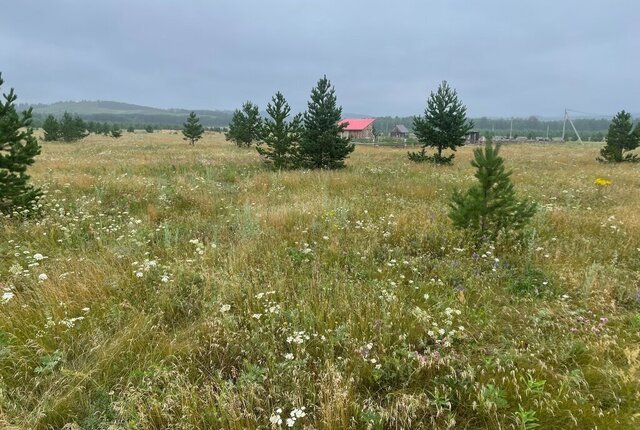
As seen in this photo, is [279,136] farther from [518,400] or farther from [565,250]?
[518,400]

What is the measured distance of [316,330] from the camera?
12.3 ft

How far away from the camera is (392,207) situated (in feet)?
29.8

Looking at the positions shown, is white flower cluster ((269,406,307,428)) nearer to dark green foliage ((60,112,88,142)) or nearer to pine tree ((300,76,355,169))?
pine tree ((300,76,355,169))

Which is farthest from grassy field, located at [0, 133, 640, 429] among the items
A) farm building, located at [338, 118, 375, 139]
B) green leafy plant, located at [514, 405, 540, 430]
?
farm building, located at [338, 118, 375, 139]

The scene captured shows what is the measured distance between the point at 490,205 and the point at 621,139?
2523 centimetres

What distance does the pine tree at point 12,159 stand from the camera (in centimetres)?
723

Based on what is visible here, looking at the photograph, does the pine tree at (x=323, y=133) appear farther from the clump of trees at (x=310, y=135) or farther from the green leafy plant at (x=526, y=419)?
the green leafy plant at (x=526, y=419)

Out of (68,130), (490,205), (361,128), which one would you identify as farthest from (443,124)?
(361,128)

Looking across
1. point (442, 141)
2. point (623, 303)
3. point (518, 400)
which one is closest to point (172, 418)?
point (518, 400)

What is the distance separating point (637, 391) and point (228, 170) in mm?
15849

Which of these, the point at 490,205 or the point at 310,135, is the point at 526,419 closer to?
the point at 490,205

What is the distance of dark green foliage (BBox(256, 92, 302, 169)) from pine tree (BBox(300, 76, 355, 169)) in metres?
0.68

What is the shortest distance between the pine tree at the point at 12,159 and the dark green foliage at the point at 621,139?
101 ft

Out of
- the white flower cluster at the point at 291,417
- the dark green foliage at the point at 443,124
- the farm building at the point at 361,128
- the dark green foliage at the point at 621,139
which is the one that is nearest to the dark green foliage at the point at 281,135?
the dark green foliage at the point at 443,124
